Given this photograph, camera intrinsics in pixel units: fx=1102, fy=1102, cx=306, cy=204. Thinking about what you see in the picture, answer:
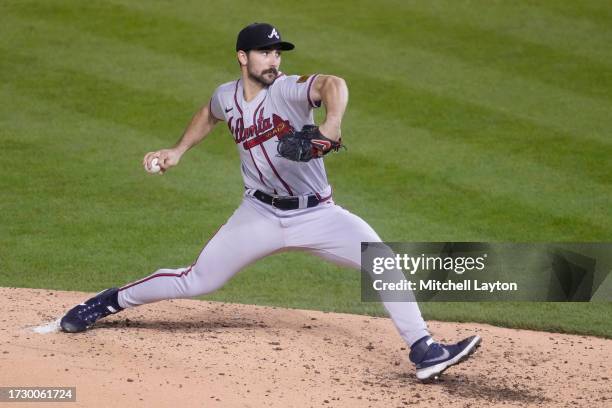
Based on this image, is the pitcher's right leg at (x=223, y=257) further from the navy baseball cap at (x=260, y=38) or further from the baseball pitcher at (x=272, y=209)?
the navy baseball cap at (x=260, y=38)

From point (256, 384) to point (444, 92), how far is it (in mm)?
5872

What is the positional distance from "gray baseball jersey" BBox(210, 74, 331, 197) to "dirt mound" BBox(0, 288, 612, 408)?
947mm

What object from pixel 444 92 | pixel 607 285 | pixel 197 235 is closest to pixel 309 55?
pixel 444 92

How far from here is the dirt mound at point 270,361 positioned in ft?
17.9

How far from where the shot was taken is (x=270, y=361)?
19.6ft

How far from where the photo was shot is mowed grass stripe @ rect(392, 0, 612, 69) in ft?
39.4

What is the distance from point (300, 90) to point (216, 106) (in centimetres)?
72

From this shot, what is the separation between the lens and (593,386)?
5.81 meters

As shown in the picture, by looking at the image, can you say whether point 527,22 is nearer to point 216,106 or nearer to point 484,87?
point 484,87

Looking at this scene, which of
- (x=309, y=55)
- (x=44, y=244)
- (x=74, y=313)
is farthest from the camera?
(x=309, y=55)

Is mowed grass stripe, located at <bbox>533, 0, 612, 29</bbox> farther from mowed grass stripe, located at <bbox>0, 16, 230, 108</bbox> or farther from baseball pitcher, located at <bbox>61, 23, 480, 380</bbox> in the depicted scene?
baseball pitcher, located at <bbox>61, 23, 480, 380</bbox>

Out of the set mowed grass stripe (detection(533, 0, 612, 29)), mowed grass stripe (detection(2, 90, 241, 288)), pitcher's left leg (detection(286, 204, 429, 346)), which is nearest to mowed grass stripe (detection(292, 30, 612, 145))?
mowed grass stripe (detection(533, 0, 612, 29))

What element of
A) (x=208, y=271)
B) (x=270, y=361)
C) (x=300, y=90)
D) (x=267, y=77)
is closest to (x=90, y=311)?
(x=208, y=271)

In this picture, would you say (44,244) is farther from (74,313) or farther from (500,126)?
(500,126)
